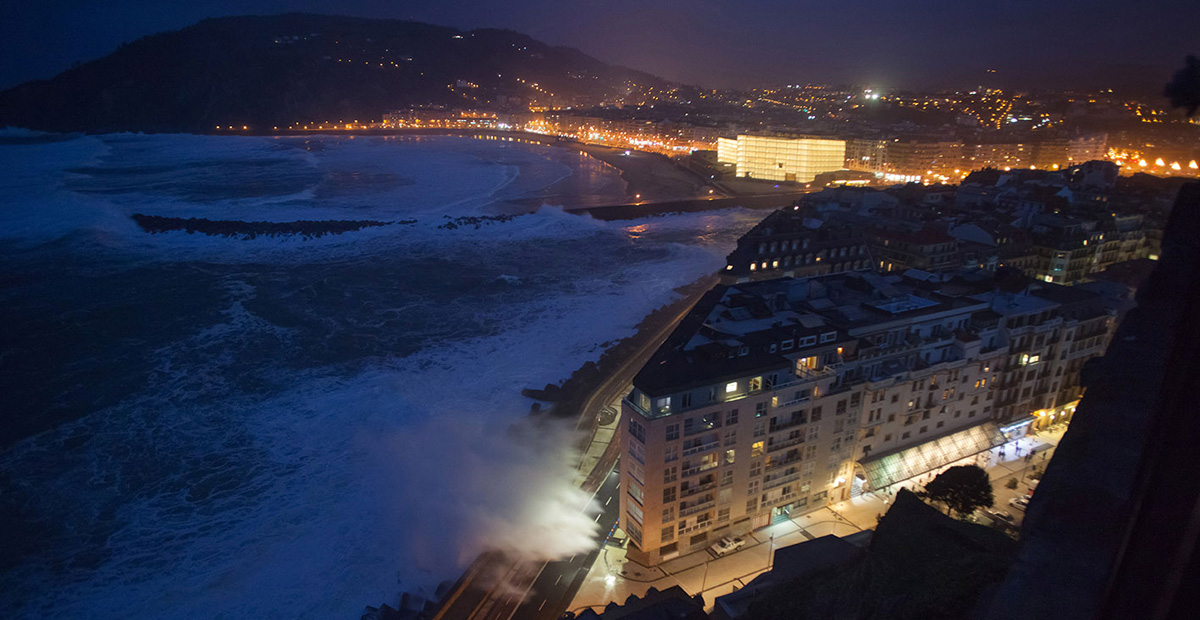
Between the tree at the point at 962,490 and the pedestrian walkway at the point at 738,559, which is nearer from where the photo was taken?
the pedestrian walkway at the point at 738,559

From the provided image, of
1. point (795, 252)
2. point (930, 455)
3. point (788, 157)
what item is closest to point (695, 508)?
point (930, 455)

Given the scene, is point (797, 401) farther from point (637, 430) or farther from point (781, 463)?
point (637, 430)

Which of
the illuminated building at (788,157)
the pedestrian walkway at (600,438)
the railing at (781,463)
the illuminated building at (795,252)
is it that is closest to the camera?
the railing at (781,463)

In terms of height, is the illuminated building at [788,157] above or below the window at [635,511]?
above

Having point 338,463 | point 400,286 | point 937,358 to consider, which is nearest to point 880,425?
point 937,358

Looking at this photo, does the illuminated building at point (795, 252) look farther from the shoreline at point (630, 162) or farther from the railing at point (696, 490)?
the shoreline at point (630, 162)

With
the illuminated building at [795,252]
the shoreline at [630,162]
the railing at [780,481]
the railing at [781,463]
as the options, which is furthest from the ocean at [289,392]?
the shoreline at [630,162]
